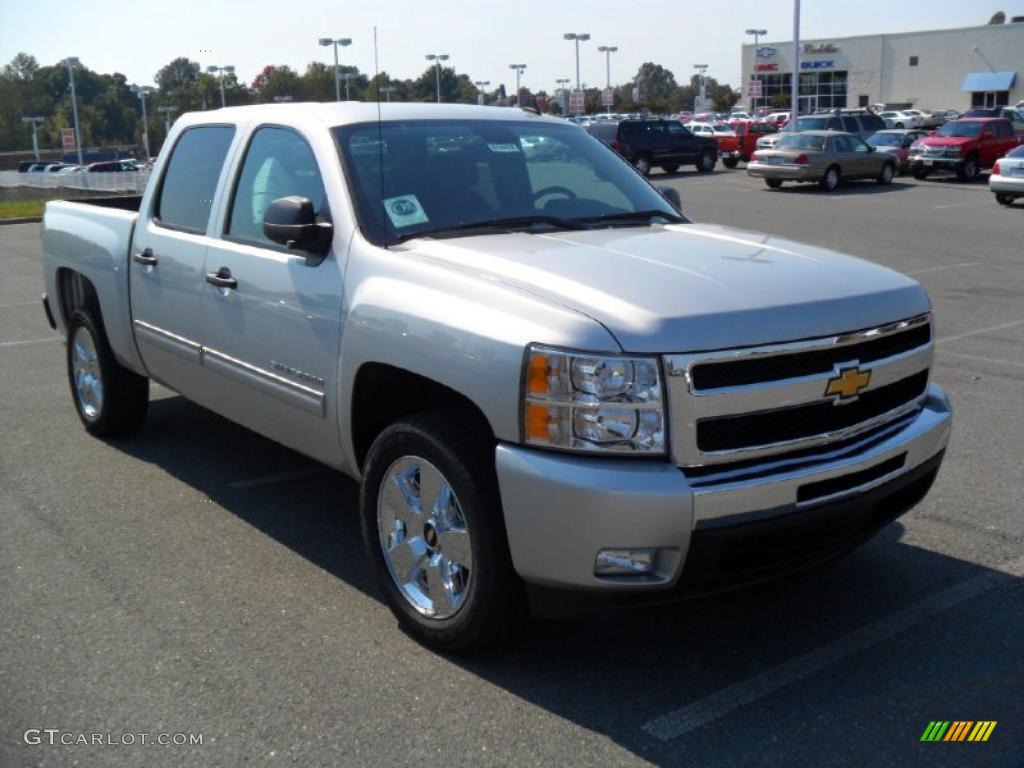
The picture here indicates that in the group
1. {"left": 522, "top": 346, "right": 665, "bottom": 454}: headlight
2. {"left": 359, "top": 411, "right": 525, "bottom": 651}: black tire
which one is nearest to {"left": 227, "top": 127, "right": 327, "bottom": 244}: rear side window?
{"left": 359, "top": 411, "right": 525, "bottom": 651}: black tire

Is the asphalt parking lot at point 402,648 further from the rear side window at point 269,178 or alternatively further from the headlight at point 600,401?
the rear side window at point 269,178

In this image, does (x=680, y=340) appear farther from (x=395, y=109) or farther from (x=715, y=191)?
(x=715, y=191)

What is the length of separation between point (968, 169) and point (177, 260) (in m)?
31.6

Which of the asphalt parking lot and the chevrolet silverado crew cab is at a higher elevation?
the chevrolet silverado crew cab

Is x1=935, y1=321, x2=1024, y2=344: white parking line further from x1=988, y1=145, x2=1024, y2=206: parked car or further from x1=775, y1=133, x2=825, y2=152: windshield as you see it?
x1=775, y1=133, x2=825, y2=152: windshield

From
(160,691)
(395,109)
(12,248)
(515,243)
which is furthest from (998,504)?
(12,248)

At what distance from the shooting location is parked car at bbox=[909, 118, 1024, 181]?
1282 inches

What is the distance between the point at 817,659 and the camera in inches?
154

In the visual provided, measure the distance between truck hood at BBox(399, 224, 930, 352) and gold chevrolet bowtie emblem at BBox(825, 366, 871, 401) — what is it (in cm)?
15

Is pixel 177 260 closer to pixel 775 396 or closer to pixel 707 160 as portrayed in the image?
pixel 775 396

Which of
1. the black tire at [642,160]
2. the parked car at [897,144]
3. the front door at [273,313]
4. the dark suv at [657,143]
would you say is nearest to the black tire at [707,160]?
the dark suv at [657,143]

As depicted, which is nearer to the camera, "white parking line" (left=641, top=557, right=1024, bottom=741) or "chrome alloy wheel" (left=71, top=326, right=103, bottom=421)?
"white parking line" (left=641, top=557, right=1024, bottom=741)

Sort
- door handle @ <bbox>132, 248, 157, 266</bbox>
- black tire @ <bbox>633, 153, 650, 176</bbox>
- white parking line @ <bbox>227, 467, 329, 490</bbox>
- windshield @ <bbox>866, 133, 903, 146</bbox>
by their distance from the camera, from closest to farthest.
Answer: door handle @ <bbox>132, 248, 157, 266</bbox> < white parking line @ <bbox>227, 467, 329, 490</bbox> < windshield @ <bbox>866, 133, 903, 146</bbox> < black tire @ <bbox>633, 153, 650, 176</bbox>

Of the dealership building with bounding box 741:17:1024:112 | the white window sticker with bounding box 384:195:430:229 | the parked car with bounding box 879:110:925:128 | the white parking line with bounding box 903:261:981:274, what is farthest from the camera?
the dealership building with bounding box 741:17:1024:112
